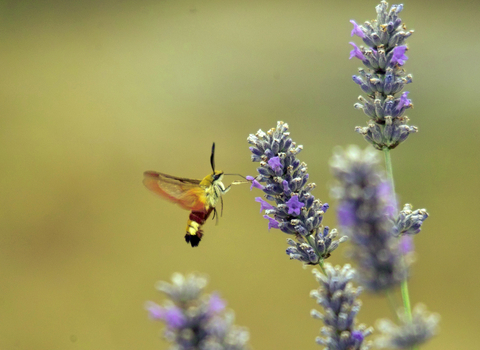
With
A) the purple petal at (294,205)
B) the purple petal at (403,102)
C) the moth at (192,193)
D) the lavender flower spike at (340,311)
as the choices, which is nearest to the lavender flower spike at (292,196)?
the purple petal at (294,205)

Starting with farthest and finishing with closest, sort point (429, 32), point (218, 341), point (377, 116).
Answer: point (429, 32), point (377, 116), point (218, 341)

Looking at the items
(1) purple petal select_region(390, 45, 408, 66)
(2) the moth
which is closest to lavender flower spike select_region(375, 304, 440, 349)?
(1) purple petal select_region(390, 45, 408, 66)

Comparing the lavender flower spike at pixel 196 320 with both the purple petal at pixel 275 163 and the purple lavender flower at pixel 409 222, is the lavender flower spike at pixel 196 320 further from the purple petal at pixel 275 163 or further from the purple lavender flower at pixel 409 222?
the purple lavender flower at pixel 409 222

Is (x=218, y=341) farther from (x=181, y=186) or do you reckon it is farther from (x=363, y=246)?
(x=181, y=186)

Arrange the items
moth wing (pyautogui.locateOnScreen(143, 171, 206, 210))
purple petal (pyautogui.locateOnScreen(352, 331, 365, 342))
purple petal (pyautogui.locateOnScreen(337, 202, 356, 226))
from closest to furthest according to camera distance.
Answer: purple petal (pyautogui.locateOnScreen(352, 331, 365, 342)) < purple petal (pyautogui.locateOnScreen(337, 202, 356, 226)) < moth wing (pyautogui.locateOnScreen(143, 171, 206, 210))

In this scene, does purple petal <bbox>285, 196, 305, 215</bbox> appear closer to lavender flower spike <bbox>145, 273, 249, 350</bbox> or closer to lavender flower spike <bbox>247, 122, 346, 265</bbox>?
lavender flower spike <bbox>247, 122, 346, 265</bbox>

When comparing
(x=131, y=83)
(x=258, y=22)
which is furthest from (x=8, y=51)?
(x=258, y=22)
